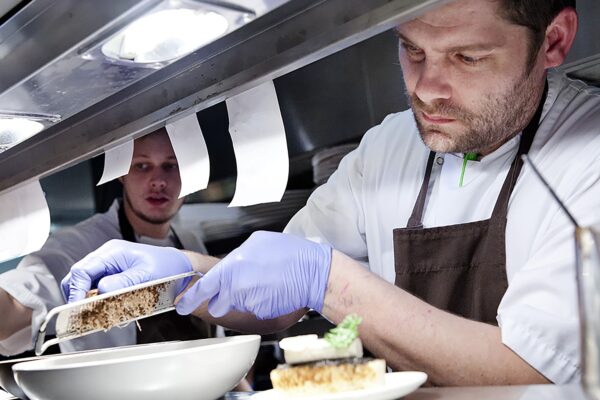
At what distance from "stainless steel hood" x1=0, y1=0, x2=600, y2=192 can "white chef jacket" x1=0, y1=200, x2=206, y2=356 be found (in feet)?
3.78

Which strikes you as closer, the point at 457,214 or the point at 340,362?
the point at 340,362

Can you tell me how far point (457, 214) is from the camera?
182 centimetres

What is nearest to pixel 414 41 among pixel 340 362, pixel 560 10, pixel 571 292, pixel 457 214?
pixel 560 10

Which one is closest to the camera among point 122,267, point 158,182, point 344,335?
point 344,335

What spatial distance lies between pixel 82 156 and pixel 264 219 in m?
0.69

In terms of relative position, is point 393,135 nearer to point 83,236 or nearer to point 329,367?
point 329,367

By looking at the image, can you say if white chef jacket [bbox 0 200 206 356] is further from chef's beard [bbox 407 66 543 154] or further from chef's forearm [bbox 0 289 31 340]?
chef's beard [bbox 407 66 543 154]

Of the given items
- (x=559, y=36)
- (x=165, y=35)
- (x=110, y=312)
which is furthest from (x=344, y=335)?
(x=559, y=36)

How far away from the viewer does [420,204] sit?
1909 millimetres

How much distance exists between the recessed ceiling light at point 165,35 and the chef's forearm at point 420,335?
55 centimetres

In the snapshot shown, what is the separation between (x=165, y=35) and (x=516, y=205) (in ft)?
3.09

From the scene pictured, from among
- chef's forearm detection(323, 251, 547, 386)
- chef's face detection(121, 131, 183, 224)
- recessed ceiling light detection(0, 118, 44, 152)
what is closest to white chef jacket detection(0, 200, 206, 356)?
chef's face detection(121, 131, 183, 224)

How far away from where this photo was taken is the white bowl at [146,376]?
109cm

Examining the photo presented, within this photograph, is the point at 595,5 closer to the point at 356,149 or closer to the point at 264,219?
the point at 356,149
